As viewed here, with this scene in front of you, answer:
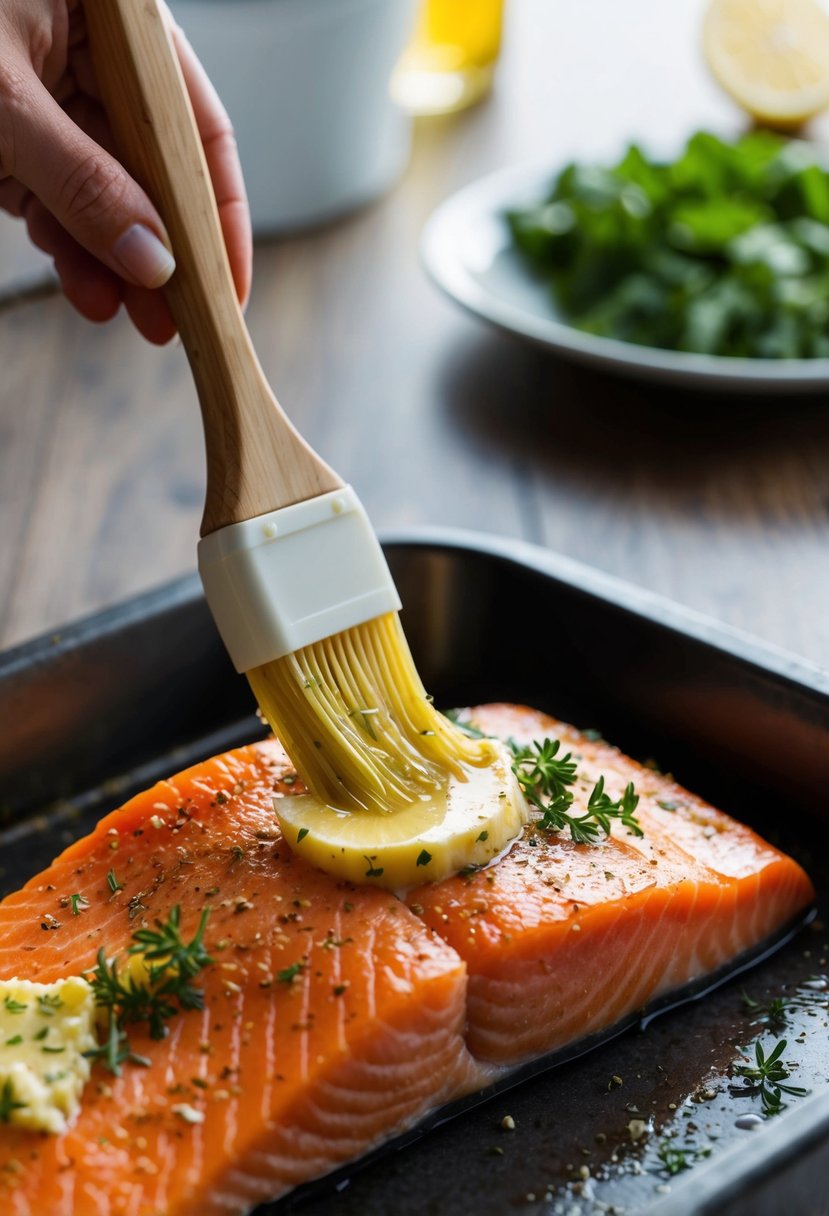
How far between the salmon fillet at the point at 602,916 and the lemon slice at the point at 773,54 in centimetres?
333

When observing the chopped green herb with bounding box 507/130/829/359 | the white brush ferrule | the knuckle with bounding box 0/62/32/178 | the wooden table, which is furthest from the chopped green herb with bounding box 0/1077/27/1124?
the chopped green herb with bounding box 507/130/829/359

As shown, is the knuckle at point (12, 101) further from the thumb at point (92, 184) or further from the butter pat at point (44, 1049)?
the butter pat at point (44, 1049)

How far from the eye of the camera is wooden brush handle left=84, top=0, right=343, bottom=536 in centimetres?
183

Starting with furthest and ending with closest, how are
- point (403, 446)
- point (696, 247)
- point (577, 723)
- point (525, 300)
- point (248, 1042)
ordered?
point (525, 300), point (696, 247), point (403, 446), point (577, 723), point (248, 1042)

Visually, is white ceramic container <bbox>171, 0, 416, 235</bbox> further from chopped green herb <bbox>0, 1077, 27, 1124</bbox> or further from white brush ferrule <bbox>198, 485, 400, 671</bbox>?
chopped green herb <bbox>0, 1077, 27, 1124</bbox>

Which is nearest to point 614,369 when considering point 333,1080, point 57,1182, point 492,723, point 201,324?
point 492,723

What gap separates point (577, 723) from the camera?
2.40m

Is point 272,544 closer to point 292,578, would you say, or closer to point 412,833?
point 292,578

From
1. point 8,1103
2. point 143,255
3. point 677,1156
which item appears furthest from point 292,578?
point 677,1156

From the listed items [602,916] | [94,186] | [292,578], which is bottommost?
[602,916]

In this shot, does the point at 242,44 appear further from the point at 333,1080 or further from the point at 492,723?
the point at 333,1080

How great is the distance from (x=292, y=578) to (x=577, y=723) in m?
0.79

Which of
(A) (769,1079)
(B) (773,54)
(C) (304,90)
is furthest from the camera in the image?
(B) (773,54)

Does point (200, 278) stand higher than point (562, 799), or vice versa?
point (200, 278)
